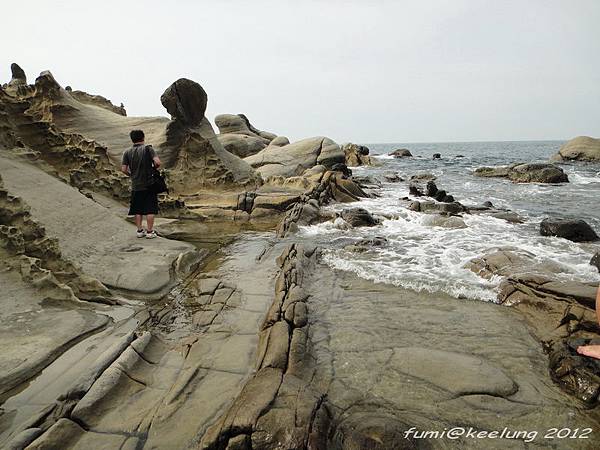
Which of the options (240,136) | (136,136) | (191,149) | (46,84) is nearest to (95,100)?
(46,84)

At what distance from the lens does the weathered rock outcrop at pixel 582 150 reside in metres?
35.8

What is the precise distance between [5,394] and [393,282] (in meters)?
4.56

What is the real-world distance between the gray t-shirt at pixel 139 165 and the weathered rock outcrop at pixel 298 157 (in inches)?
516

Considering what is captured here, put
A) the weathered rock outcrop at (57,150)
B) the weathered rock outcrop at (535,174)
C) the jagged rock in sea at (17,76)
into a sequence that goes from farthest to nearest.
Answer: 1. the weathered rock outcrop at (535,174)
2. the jagged rock in sea at (17,76)
3. the weathered rock outcrop at (57,150)

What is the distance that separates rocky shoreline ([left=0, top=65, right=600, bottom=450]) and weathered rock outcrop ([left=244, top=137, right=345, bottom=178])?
A: 13.3 m

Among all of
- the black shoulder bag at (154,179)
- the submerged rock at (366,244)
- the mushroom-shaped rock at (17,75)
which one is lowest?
the submerged rock at (366,244)

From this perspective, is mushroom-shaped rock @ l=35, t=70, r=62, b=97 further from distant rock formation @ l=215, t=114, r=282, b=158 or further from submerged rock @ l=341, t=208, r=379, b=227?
distant rock formation @ l=215, t=114, r=282, b=158

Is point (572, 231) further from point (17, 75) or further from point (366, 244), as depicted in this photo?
point (17, 75)

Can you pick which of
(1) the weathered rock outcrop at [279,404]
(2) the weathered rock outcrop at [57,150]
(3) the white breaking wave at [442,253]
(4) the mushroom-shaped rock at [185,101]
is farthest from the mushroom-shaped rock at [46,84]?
(1) the weathered rock outcrop at [279,404]

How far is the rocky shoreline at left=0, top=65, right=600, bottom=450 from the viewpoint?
240 cm

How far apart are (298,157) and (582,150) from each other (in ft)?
107

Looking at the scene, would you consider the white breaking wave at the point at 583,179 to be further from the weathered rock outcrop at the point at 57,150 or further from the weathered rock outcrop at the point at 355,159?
the weathered rock outcrop at the point at 57,150

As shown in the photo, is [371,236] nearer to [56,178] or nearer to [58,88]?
[56,178]

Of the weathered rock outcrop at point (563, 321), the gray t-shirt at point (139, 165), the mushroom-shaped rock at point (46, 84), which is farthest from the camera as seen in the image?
the mushroom-shaped rock at point (46, 84)
